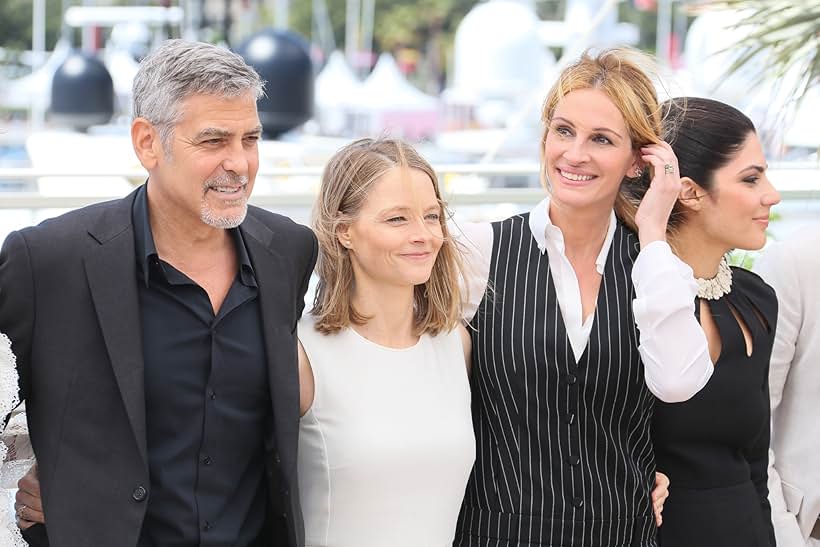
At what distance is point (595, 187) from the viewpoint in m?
2.56

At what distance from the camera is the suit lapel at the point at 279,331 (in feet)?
7.30

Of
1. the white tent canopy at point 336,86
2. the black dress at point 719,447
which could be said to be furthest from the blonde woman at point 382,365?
the white tent canopy at point 336,86

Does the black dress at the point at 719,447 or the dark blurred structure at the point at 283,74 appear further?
the dark blurred structure at the point at 283,74

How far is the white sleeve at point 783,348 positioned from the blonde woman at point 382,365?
2.97 feet

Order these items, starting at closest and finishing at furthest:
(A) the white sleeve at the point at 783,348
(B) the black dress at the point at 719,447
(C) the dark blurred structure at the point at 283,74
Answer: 1. (B) the black dress at the point at 719,447
2. (A) the white sleeve at the point at 783,348
3. (C) the dark blurred structure at the point at 283,74

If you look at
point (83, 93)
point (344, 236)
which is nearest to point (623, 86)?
point (344, 236)

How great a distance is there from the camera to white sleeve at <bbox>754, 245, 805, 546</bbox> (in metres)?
2.90

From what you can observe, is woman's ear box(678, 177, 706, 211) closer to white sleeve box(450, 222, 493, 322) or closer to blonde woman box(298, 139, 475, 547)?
white sleeve box(450, 222, 493, 322)

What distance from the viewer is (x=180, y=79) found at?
2100mm

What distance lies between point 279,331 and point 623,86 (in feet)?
3.16

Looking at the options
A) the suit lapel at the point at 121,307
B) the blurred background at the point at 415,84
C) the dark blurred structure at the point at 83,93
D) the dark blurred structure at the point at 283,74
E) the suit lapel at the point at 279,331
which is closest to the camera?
the suit lapel at the point at 121,307

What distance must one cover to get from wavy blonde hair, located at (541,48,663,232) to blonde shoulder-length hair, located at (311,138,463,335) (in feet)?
1.14

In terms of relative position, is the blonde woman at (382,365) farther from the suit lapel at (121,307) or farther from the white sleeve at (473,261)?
the suit lapel at (121,307)

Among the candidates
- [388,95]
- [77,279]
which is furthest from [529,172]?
[388,95]
